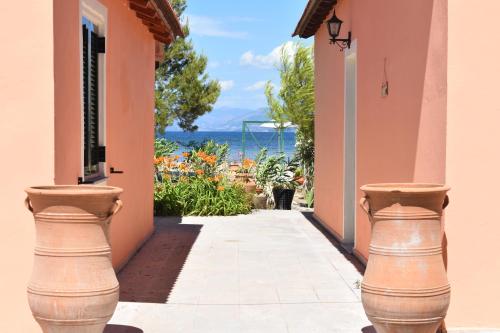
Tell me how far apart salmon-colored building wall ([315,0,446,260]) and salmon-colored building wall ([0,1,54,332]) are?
10.1 ft

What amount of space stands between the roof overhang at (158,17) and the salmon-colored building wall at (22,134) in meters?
3.14

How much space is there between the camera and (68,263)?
4012 mm

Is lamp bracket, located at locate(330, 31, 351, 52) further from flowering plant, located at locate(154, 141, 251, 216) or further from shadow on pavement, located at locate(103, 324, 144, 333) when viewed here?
shadow on pavement, located at locate(103, 324, 144, 333)

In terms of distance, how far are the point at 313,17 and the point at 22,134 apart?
24.5 ft

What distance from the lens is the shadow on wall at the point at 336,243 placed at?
792cm

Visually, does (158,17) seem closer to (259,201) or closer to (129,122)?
(129,122)

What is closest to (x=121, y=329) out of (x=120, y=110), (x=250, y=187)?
(x=120, y=110)

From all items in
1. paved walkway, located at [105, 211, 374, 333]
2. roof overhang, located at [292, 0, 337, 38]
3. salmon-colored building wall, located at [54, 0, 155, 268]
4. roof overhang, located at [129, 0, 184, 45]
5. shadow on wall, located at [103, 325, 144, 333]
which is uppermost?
roof overhang, located at [292, 0, 337, 38]

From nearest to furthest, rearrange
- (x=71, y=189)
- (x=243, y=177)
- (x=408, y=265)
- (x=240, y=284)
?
(x=408, y=265) → (x=71, y=189) → (x=240, y=284) → (x=243, y=177)

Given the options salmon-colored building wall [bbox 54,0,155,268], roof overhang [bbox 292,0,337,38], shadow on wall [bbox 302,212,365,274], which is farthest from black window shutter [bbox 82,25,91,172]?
roof overhang [bbox 292,0,337,38]

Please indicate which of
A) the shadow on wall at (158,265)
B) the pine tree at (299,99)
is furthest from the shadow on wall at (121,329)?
the pine tree at (299,99)

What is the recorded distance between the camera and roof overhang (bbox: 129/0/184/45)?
806 centimetres

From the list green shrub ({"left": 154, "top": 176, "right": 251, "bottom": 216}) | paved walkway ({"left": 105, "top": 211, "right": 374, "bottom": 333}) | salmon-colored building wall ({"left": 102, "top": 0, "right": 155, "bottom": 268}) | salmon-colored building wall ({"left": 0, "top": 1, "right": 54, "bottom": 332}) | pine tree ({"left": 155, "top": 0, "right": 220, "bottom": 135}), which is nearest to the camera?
salmon-colored building wall ({"left": 0, "top": 1, "right": 54, "bottom": 332})

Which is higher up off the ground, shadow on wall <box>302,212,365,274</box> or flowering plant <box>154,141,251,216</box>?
flowering plant <box>154,141,251,216</box>
